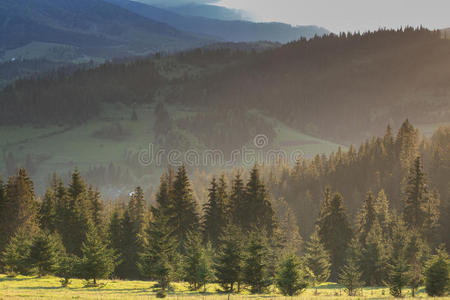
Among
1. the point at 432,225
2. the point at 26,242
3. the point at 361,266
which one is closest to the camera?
the point at 26,242

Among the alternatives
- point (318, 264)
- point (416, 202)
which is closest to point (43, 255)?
point (318, 264)

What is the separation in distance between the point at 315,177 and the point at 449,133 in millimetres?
43190

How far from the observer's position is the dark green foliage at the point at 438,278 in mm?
45156

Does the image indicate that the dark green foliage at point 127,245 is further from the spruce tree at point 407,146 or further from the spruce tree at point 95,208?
the spruce tree at point 407,146

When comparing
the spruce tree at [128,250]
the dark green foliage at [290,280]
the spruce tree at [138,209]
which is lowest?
the spruce tree at [128,250]

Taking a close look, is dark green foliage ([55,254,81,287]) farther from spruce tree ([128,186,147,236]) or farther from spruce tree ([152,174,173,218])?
spruce tree ([128,186,147,236])

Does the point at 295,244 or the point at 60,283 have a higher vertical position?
the point at 60,283

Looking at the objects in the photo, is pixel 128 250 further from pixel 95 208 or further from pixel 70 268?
pixel 70 268

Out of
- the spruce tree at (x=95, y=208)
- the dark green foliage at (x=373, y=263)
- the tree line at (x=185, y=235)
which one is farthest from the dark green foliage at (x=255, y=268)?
the spruce tree at (x=95, y=208)

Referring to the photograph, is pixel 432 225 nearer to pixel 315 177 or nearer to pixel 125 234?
pixel 125 234

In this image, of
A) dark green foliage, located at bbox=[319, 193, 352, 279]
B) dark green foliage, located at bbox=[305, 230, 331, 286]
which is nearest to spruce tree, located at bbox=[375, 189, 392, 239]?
dark green foliage, located at bbox=[319, 193, 352, 279]

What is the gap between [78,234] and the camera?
72.6 metres

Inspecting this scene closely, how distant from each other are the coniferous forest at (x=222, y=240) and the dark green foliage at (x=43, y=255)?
0.12 m

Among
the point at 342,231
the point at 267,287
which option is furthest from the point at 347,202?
the point at 267,287
